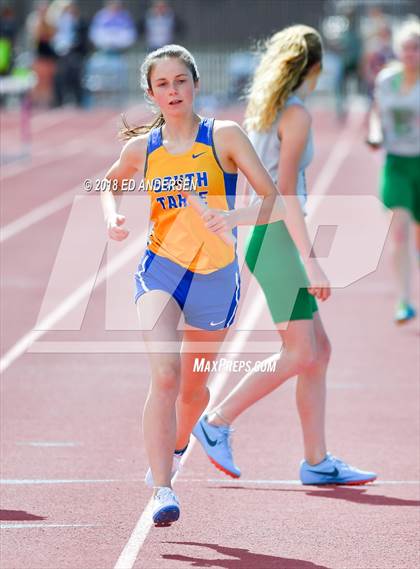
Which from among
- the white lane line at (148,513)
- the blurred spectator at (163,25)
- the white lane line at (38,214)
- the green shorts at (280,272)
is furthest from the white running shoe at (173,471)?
the blurred spectator at (163,25)

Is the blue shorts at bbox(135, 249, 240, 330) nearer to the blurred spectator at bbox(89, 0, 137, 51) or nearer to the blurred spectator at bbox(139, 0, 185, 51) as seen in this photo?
the blurred spectator at bbox(139, 0, 185, 51)

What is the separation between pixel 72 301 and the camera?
41.9 ft

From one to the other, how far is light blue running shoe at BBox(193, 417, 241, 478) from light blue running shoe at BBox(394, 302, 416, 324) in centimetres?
470

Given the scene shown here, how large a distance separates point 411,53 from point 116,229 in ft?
19.0

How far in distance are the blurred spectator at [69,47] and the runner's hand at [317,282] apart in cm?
2627

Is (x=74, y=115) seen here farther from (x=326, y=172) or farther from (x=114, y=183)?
(x=114, y=183)

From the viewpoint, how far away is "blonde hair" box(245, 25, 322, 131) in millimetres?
6953

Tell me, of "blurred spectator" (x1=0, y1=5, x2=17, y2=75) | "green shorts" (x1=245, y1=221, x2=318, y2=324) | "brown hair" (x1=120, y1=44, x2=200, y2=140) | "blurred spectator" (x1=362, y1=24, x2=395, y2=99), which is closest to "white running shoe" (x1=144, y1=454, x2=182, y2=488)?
"green shorts" (x1=245, y1=221, x2=318, y2=324)

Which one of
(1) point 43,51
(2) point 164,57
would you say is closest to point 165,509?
(2) point 164,57

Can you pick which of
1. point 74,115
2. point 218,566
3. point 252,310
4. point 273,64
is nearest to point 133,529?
point 218,566

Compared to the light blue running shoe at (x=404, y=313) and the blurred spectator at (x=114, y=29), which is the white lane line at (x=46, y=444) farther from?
the blurred spectator at (x=114, y=29)

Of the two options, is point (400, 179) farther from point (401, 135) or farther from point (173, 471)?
point (173, 471)

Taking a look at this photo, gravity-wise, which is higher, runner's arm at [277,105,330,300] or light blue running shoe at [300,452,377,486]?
runner's arm at [277,105,330,300]

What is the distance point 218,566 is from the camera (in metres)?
5.77
